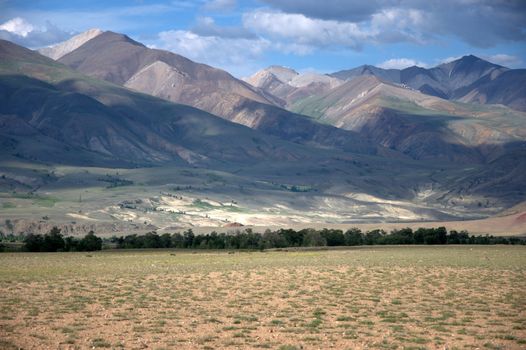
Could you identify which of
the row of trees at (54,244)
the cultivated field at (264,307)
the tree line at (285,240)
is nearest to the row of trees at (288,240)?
the tree line at (285,240)

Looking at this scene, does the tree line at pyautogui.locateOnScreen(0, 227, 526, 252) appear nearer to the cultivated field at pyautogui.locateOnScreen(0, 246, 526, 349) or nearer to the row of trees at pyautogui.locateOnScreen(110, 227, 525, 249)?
the row of trees at pyautogui.locateOnScreen(110, 227, 525, 249)

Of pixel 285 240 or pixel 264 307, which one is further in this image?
pixel 285 240

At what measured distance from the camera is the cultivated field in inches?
1313

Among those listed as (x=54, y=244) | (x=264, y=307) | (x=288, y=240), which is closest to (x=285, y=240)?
(x=288, y=240)

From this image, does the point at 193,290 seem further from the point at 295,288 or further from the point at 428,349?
the point at 428,349

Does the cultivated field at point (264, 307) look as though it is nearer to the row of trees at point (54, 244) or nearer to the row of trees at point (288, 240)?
the row of trees at point (54, 244)

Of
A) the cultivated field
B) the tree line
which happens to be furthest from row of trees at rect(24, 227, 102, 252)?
the cultivated field

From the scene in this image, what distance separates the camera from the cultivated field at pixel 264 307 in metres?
33.3

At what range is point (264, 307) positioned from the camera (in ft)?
141

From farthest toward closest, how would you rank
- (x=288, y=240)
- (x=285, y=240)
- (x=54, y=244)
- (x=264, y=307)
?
1. (x=288, y=240)
2. (x=285, y=240)
3. (x=54, y=244)
4. (x=264, y=307)

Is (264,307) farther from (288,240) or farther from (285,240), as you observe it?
(288,240)

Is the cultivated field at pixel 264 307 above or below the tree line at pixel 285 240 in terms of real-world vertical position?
below

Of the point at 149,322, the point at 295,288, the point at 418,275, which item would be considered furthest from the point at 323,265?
the point at 149,322

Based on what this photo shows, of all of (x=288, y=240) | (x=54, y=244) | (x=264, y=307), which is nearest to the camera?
(x=264, y=307)
